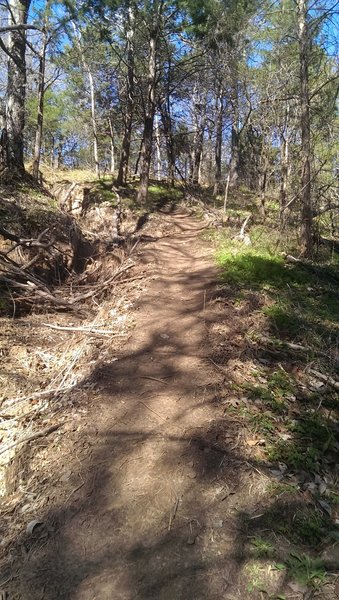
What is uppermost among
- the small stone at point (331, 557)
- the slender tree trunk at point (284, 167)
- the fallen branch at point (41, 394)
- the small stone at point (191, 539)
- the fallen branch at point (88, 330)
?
the slender tree trunk at point (284, 167)

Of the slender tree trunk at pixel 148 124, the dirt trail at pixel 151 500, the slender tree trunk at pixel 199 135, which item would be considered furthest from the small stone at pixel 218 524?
the slender tree trunk at pixel 199 135

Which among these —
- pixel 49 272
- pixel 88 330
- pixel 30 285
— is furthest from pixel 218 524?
pixel 49 272

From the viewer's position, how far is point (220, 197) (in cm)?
1920

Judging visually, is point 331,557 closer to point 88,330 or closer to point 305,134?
point 88,330

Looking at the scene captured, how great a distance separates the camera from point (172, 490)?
273 centimetres

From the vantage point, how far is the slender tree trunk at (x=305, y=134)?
→ 8094mm

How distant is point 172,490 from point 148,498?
0.18m

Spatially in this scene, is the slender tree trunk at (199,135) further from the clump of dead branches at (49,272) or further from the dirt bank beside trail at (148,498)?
the dirt bank beside trail at (148,498)

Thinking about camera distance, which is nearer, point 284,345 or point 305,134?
point 284,345

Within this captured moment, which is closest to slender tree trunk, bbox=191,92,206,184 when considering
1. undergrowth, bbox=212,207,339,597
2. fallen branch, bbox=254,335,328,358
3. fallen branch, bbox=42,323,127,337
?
undergrowth, bbox=212,207,339,597

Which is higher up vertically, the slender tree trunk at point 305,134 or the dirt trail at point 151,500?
the slender tree trunk at point 305,134

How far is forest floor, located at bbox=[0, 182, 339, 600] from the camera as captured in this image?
2248 mm

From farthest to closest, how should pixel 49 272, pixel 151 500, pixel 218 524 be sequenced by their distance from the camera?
pixel 49 272
pixel 151 500
pixel 218 524

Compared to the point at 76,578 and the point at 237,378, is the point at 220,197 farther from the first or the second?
the point at 76,578
